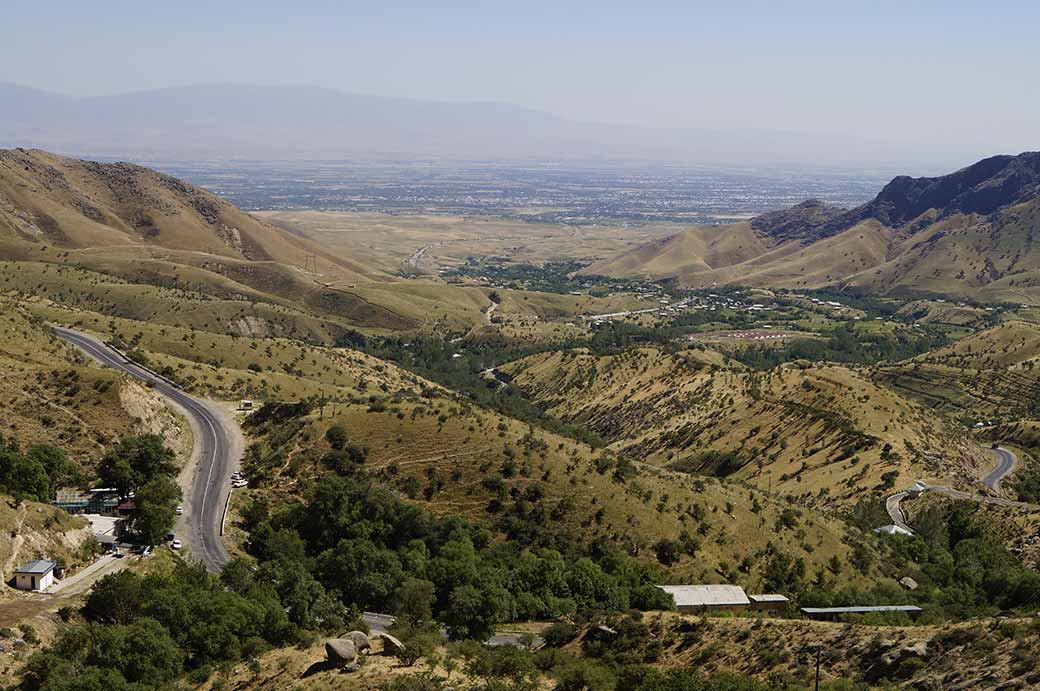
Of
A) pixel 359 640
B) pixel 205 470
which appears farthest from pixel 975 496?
pixel 205 470

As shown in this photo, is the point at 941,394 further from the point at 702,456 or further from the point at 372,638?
the point at 372,638

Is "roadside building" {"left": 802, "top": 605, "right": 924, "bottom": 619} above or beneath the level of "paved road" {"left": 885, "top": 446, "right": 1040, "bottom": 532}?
above

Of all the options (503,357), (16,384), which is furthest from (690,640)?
(503,357)

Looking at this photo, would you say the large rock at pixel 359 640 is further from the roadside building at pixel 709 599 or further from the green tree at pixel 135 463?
the green tree at pixel 135 463

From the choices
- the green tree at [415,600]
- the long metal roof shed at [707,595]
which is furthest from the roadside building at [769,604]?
the green tree at [415,600]

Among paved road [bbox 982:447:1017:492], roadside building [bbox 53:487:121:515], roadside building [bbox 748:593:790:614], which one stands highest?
roadside building [bbox 53:487:121:515]

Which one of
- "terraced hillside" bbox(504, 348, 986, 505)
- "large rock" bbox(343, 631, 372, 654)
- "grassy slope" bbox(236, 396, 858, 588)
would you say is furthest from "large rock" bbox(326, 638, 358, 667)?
"terraced hillside" bbox(504, 348, 986, 505)

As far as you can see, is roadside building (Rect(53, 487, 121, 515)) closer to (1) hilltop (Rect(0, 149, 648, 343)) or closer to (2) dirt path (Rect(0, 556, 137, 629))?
(2) dirt path (Rect(0, 556, 137, 629))
